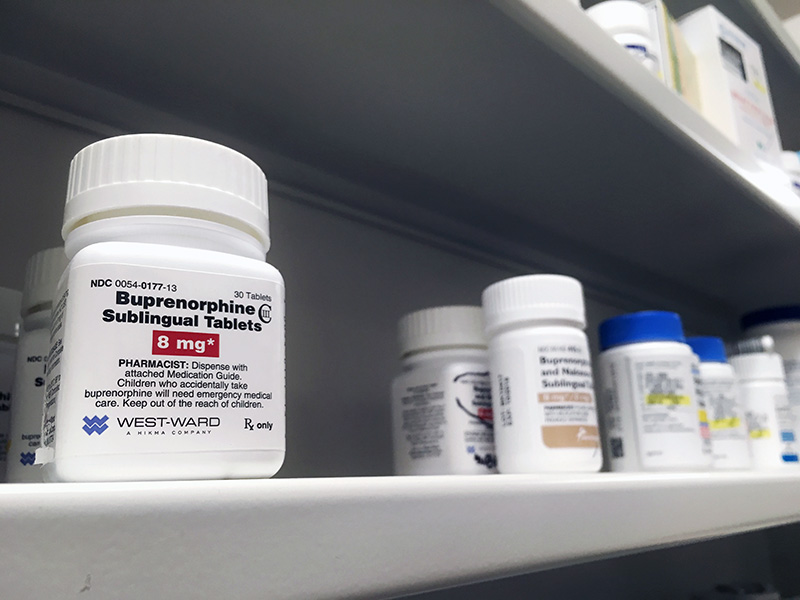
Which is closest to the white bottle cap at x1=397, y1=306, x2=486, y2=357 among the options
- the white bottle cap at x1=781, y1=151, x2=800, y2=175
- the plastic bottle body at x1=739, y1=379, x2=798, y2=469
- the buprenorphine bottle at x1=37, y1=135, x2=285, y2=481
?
the buprenorphine bottle at x1=37, y1=135, x2=285, y2=481

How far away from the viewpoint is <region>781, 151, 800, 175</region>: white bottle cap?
86 cm

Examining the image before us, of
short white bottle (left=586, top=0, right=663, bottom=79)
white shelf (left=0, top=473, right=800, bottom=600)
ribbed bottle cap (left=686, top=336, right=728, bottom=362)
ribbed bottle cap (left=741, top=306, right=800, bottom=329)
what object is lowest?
white shelf (left=0, top=473, right=800, bottom=600)

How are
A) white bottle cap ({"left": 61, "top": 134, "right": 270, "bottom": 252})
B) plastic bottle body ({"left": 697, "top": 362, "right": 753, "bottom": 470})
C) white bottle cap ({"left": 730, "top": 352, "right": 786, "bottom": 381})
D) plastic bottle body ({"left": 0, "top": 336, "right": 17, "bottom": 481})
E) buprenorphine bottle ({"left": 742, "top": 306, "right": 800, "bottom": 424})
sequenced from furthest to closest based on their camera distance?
1. buprenorphine bottle ({"left": 742, "top": 306, "right": 800, "bottom": 424})
2. white bottle cap ({"left": 730, "top": 352, "right": 786, "bottom": 381})
3. plastic bottle body ({"left": 697, "top": 362, "right": 753, "bottom": 470})
4. plastic bottle body ({"left": 0, "top": 336, "right": 17, "bottom": 481})
5. white bottle cap ({"left": 61, "top": 134, "right": 270, "bottom": 252})

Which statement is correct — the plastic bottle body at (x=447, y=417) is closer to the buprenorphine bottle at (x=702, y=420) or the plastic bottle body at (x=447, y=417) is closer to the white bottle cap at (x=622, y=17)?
the buprenorphine bottle at (x=702, y=420)

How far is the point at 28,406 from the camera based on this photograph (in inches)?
14.9

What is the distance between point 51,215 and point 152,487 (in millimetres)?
380

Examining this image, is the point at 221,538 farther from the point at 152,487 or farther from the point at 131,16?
the point at 131,16

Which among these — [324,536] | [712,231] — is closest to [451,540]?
[324,536]

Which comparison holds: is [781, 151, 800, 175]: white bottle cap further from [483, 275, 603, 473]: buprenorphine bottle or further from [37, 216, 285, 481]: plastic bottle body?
[37, 216, 285, 481]: plastic bottle body

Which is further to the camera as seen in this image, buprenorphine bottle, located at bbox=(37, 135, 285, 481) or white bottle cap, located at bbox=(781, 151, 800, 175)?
white bottle cap, located at bbox=(781, 151, 800, 175)

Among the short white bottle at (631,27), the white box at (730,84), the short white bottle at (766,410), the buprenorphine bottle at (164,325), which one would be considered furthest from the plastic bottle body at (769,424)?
the buprenorphine bottle at (164,325)

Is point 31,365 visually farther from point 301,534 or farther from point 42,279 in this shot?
point 301,534

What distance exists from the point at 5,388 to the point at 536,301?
369 mm

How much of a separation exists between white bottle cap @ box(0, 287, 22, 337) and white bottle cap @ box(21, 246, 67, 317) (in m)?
0.03
